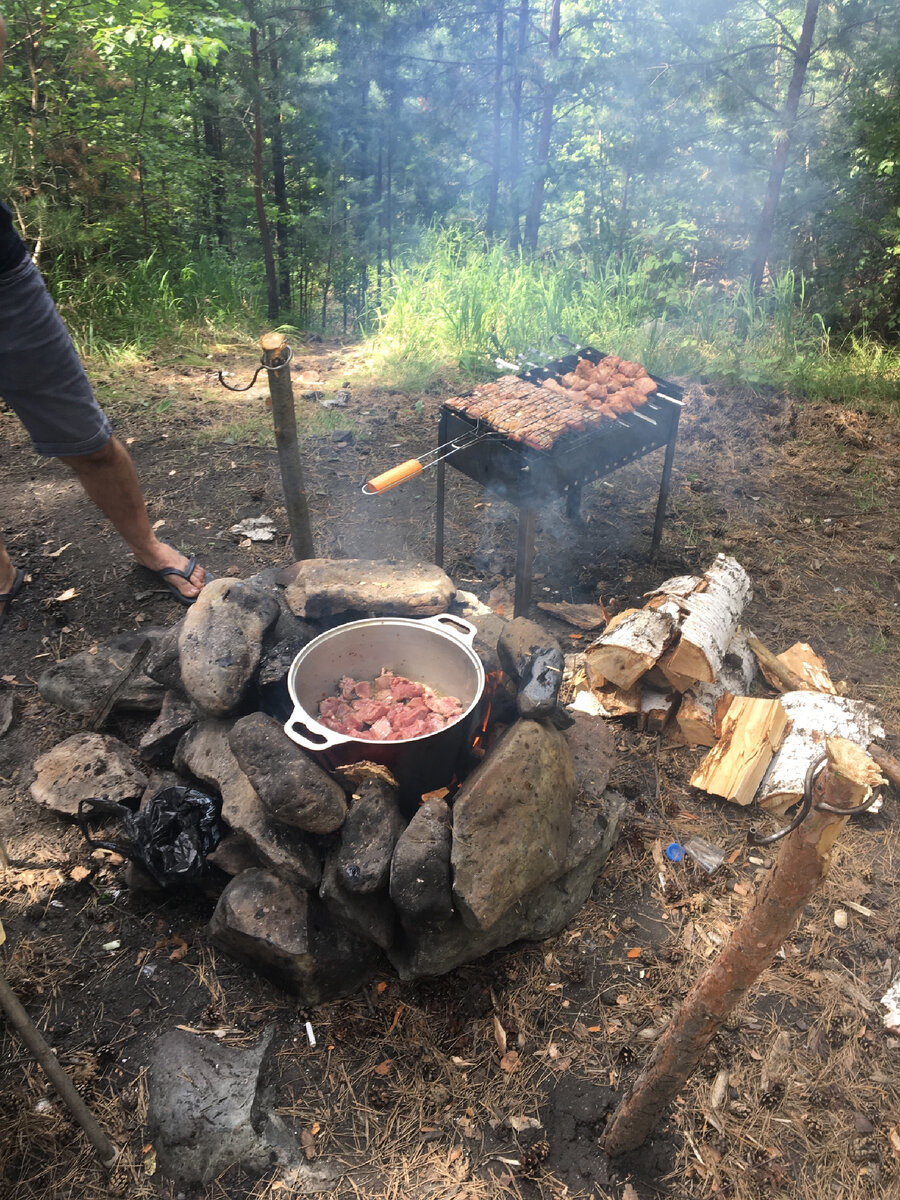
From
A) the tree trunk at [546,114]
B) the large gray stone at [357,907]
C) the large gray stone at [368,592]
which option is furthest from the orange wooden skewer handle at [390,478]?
the tree trunk at [546,114]

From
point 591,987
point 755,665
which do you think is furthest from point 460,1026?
point 755,665

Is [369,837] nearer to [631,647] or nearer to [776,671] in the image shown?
[631,647]

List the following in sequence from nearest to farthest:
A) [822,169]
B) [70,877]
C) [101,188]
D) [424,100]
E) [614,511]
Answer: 1. [70,877]
2. [614,511]
3. [101,188]
4. [822,169]
5. [424,100]

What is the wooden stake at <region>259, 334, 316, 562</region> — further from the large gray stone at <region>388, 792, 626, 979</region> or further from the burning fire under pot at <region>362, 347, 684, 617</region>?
the large gray stone at <region>388, 792, 626, 979</region>

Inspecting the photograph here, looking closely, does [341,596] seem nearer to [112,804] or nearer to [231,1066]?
[112,804]

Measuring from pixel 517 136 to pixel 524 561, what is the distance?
940 cm

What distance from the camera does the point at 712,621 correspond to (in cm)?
356

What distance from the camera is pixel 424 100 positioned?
1009 centimetres

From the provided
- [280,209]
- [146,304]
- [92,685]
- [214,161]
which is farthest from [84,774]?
[214,161]

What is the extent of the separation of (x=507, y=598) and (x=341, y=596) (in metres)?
1.52

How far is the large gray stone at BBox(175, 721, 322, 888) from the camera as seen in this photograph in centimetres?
257

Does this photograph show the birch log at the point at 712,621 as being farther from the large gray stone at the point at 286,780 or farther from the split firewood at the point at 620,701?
the large gray stone at the point at 286,780

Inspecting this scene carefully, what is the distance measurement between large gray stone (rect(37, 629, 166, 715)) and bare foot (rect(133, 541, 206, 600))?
629 millimetres

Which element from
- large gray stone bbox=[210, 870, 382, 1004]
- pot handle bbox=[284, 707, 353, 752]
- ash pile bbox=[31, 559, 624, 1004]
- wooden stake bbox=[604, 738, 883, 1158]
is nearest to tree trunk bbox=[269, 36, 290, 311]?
ash pile bbox=[31, 559, 624, 1004]
